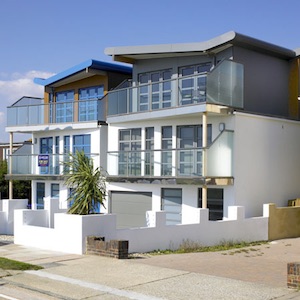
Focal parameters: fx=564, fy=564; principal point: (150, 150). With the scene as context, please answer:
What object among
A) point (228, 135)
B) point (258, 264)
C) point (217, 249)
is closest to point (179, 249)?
point (217, 249)

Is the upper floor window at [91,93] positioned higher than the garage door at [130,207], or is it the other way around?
the upper floor window at [91,93]

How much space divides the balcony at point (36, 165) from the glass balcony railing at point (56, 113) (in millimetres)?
1859

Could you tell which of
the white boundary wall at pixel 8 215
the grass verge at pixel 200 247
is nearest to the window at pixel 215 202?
the grass verge at pixel 200 247

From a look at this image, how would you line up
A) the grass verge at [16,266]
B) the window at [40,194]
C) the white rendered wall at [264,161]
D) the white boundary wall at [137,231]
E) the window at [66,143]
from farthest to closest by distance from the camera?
1. the window at [40,194]
2. the window at [66,143]
3. the white rendered wall at [264,161]
4. the white boundary wall at [137,231]
5. the grass verge at [16,266]

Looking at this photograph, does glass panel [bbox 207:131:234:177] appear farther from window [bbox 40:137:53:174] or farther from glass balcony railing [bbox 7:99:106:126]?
window [bbox 40:137:53:174]

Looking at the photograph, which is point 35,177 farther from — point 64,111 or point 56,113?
point 64,111

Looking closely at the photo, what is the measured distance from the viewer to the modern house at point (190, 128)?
22000mm

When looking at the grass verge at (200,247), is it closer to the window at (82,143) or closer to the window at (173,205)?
the window at (173,205)

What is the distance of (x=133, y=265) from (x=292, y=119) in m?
13.2

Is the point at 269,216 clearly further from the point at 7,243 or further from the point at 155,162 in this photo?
the point at 7,243

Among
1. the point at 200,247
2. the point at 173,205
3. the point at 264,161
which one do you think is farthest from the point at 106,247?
the point at 264,161

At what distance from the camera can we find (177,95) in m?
22.6

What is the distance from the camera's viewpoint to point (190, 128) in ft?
78.4

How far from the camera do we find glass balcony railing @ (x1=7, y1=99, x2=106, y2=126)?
90.1 feet
